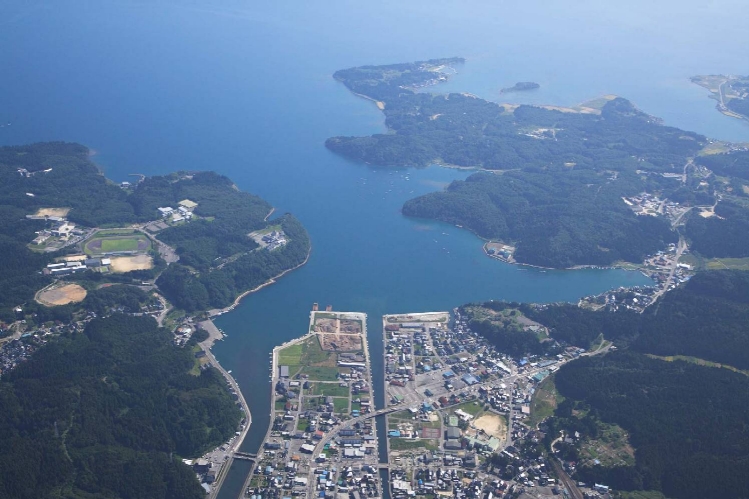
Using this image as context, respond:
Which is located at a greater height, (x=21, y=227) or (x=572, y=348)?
(x=21, y=227)

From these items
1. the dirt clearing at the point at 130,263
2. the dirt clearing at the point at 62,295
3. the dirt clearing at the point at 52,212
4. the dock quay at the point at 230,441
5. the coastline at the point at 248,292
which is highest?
the dirt clearing at the point at 52,212

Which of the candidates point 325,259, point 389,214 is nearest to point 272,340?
point 325,259

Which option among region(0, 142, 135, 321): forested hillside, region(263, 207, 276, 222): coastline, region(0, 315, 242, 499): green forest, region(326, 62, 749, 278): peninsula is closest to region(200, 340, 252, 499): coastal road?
region(0, 315, 242, 499): green forest

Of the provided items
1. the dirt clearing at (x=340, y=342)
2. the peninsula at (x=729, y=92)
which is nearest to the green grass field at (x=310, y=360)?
the dirt clearing at (x=340, y=342)

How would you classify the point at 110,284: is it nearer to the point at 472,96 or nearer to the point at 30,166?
the point at 30,166

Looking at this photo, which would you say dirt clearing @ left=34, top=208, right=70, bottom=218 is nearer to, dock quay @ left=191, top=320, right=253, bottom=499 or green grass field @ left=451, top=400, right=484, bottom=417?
dock quay @ left=191, top=320, right=253, bottom=499

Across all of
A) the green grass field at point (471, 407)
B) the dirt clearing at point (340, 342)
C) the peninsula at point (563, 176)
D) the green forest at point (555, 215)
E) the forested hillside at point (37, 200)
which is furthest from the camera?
the peninsula at point (563, 176)

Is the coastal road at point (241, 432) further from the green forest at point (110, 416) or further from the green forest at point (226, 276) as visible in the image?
the green forest at point (226, 276)
